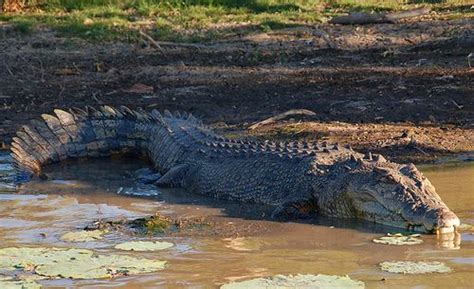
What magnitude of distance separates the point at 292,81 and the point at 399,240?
5656 mm

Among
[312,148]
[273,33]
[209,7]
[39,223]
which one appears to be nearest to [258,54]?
[273,33]

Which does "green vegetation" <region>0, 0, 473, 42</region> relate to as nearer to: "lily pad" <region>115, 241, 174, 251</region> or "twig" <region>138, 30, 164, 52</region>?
"twig" <region>138, 30, 164, 52</region>

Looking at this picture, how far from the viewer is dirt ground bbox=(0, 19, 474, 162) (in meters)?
9.29

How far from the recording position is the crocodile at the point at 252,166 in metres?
6.21

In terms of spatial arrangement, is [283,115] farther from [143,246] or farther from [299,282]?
[299,282]

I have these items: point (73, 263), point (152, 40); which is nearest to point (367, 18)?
point (152, 40)

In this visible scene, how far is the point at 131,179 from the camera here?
26.7ft

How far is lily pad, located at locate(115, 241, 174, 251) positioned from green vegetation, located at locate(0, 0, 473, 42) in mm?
8474

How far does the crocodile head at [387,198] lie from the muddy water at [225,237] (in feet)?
0.33

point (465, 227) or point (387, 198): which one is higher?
point (387, 198)

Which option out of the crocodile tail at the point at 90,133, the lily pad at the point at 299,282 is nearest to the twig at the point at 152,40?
the crocodile tail at the point at 90,133

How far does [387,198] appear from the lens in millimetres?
6230

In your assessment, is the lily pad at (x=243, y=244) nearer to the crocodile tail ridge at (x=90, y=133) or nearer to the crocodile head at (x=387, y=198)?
the crocodile head at (x=387, y=198)

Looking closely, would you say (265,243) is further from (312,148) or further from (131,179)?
(131,179)
